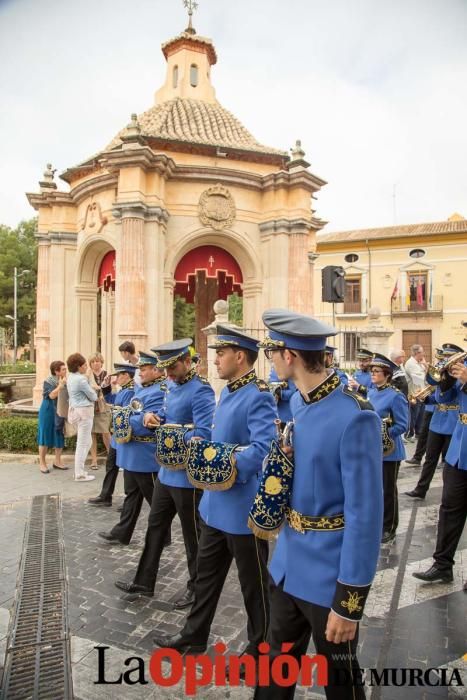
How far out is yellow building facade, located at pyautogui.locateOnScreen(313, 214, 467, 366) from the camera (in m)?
33.0

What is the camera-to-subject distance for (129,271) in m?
11.7

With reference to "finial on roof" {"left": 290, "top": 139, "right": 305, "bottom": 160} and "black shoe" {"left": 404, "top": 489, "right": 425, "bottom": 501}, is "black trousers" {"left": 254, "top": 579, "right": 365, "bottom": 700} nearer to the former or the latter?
"black shoe" {"left": 404, "top": 489, "right": 425, "bottom": 501}

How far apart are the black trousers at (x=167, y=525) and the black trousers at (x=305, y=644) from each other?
1576 mm

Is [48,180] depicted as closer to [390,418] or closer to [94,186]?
[94,186]

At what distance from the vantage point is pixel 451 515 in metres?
4.47

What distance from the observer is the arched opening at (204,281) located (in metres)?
13.3

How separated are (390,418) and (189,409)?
260cm

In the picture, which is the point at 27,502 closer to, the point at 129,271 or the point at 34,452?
the point at 34,452

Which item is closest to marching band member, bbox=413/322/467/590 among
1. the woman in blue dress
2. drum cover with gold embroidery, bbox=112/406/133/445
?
drum cover with gold embroidery, bbox=112/406/133/445

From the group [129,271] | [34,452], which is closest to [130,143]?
[129,271]

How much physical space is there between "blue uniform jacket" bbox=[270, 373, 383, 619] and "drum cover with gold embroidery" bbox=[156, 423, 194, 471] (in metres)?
1.60

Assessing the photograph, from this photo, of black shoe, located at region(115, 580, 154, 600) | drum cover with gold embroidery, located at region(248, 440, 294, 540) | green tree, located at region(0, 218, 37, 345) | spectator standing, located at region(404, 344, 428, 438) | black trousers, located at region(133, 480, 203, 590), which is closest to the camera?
drum cover with gold embroidery, located at region(248, 440, 294, 540)

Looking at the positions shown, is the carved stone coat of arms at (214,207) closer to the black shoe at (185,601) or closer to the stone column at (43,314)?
the stone column at (43,314)

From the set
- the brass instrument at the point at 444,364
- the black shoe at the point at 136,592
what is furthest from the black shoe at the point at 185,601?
the brass instrument at the point at 444,364
